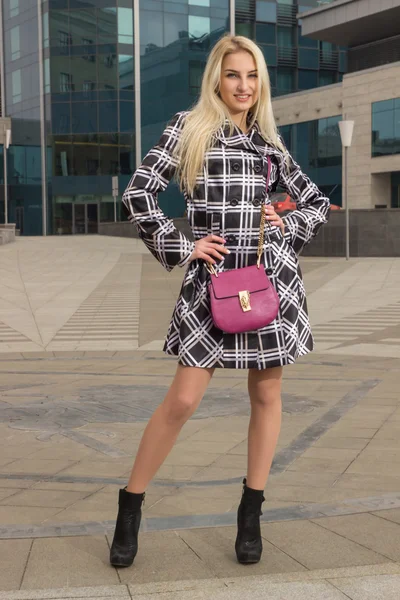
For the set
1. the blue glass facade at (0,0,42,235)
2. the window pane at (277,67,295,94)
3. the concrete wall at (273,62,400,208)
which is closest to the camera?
the concrete wall at (273,62,400,208)

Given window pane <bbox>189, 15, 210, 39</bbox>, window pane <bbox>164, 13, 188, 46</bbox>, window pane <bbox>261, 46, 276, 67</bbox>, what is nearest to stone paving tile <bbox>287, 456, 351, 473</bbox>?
window pane <bbox>164, 13, 188, 46</bbox>

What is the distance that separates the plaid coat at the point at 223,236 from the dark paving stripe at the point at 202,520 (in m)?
0.82

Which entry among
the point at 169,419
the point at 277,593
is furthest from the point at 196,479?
the point at 277,593

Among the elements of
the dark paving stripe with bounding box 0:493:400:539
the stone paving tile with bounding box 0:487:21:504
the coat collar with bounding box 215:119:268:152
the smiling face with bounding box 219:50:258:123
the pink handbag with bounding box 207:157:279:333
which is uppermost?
the smiling face with bounding box 219:50:258:123

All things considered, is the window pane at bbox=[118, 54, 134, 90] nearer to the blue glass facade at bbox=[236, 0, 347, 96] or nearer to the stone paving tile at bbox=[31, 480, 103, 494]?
the blue glass facade at bbox=[236, 0, 347, 96]

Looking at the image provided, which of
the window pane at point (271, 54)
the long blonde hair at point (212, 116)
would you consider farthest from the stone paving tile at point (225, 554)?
the window pane at point (271, 54)

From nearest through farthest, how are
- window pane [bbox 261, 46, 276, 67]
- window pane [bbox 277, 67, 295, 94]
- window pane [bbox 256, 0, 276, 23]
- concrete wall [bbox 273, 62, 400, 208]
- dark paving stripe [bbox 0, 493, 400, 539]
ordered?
1. dark paving stripe [bbox 0, 493, 400, 539]
2. concrete wall [bbox 273, 62, 400, 208]
3. window pane [bbox 256, 0, 276, 23]
4. window pane [bbox 261, 46, 276, 67]
5. window pane [bbox 277, 67, 295, 94]

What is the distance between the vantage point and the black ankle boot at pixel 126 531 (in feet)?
11.2

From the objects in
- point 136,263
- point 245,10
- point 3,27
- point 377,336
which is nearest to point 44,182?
point 3,27

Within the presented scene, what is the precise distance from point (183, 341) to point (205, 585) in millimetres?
811

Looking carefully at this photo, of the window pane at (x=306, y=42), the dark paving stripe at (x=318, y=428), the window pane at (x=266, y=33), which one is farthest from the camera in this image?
the window pane at (x=306, y=42)

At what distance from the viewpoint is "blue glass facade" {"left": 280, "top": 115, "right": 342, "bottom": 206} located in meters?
50.6

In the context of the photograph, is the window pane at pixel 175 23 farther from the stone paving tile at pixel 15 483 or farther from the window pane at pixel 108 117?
the stone paving tile at pixel 15 483

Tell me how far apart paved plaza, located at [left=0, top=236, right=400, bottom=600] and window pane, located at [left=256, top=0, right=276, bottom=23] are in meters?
55.9
